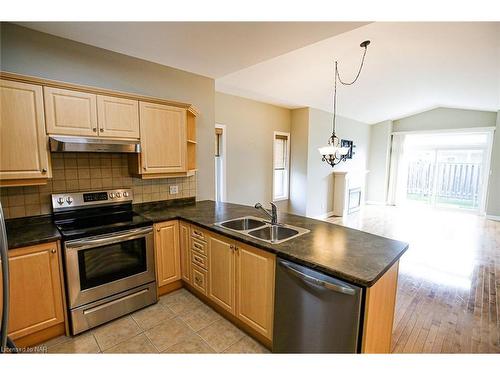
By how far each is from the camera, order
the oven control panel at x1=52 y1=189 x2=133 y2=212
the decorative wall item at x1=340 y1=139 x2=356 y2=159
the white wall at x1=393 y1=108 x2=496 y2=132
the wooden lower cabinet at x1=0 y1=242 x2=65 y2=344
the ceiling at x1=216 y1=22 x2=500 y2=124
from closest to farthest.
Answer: the wooden lower cabinet at x1=0 y1=242 x2=65 y2=344, the oven control panel at x1=52 y1=189 x2=133 y2=212, the ceiling at x1=216 y1=22 x2=500 y2=124, the white wall at x1=393 y1=108 x2=496 y2=132, the decorative wall item at x1=340 y1=139 x2=356 y2=159

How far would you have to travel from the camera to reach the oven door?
1.88m

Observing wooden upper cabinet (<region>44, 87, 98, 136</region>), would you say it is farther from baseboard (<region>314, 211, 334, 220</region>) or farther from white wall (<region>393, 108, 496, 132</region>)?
white wall (<region>393, 108, 496, 132</region>)

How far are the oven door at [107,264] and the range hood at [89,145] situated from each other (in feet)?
2.43

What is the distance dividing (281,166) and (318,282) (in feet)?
14.5

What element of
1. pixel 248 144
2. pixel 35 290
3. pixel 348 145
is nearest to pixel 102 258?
pixel 35 290

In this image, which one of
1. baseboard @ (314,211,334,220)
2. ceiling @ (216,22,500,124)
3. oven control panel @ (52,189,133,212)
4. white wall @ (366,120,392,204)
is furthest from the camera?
white wall @ (366,120,392,204)

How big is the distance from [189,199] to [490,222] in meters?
7.14

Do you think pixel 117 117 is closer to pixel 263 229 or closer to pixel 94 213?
pixel 94 213

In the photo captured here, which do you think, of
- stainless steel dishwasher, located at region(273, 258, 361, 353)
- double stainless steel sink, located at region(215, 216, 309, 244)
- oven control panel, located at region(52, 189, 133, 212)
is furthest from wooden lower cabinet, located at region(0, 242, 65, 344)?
stainless steel dishwasher, located at region(273, 258, 361, 353)

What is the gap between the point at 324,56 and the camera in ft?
11.1

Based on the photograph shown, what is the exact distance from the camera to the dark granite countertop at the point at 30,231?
1694 mm

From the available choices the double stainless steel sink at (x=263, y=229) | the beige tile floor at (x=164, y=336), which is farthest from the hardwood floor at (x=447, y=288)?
the beige tile floor at (x=164, y=336)

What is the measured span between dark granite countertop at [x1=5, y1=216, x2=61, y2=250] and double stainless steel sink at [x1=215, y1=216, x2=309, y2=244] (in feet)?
4.27

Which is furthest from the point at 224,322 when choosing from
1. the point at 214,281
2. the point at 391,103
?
the point at 391,103
